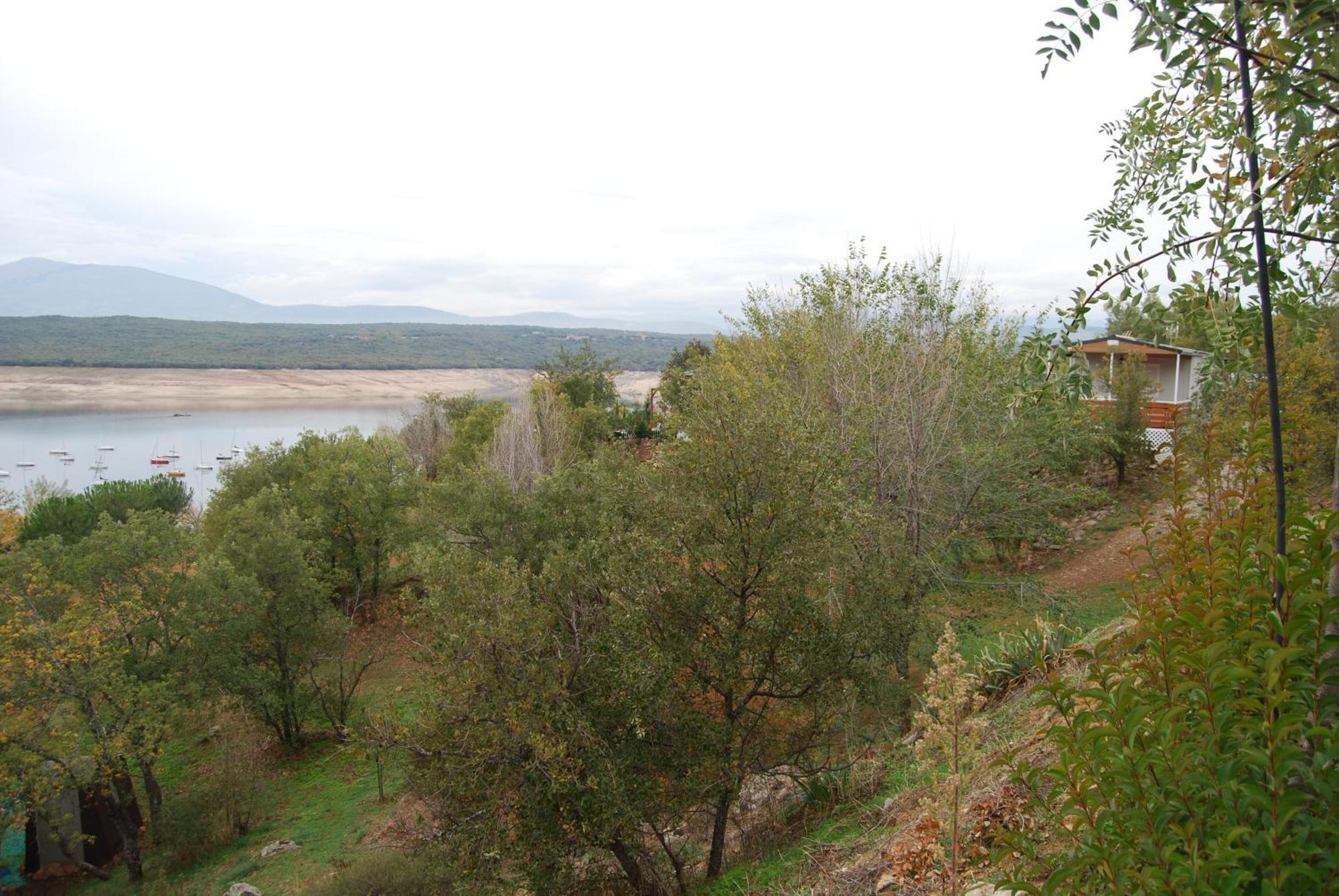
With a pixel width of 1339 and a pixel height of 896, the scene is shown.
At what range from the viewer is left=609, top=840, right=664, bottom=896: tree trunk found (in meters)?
7.83

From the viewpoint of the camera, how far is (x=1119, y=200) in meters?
3.07

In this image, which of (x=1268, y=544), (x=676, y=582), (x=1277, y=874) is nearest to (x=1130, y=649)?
(x=1268, y=544)

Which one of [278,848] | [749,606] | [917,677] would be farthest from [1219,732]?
[278,848]

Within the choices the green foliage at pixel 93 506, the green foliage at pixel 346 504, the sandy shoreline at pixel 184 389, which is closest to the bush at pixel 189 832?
the green foliage at pixel 346 504

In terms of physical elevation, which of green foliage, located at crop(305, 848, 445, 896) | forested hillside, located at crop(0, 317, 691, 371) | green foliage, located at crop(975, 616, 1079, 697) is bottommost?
green foliage, located at crop(305, 848, 445, 896)

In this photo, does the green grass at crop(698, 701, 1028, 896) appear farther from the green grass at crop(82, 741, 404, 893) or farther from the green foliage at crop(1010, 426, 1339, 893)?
the green grass at crop(82, 741, 404, 893)

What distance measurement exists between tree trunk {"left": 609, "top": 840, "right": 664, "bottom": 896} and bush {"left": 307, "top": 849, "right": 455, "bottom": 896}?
335cm

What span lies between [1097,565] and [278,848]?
20.2m

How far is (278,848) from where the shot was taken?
1513 cm

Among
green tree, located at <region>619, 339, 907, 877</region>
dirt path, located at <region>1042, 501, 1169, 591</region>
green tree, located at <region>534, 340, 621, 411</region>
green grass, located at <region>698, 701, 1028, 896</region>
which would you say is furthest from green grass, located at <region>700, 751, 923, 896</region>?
green tree, located at <region>534, 340, 621, 411</region>

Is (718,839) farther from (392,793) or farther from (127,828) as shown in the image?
(127,828)

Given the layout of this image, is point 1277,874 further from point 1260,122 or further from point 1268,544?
point 1260,122

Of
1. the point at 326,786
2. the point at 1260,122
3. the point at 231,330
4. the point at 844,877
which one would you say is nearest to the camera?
the point at 1260,122

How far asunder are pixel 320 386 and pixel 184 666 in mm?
106684
